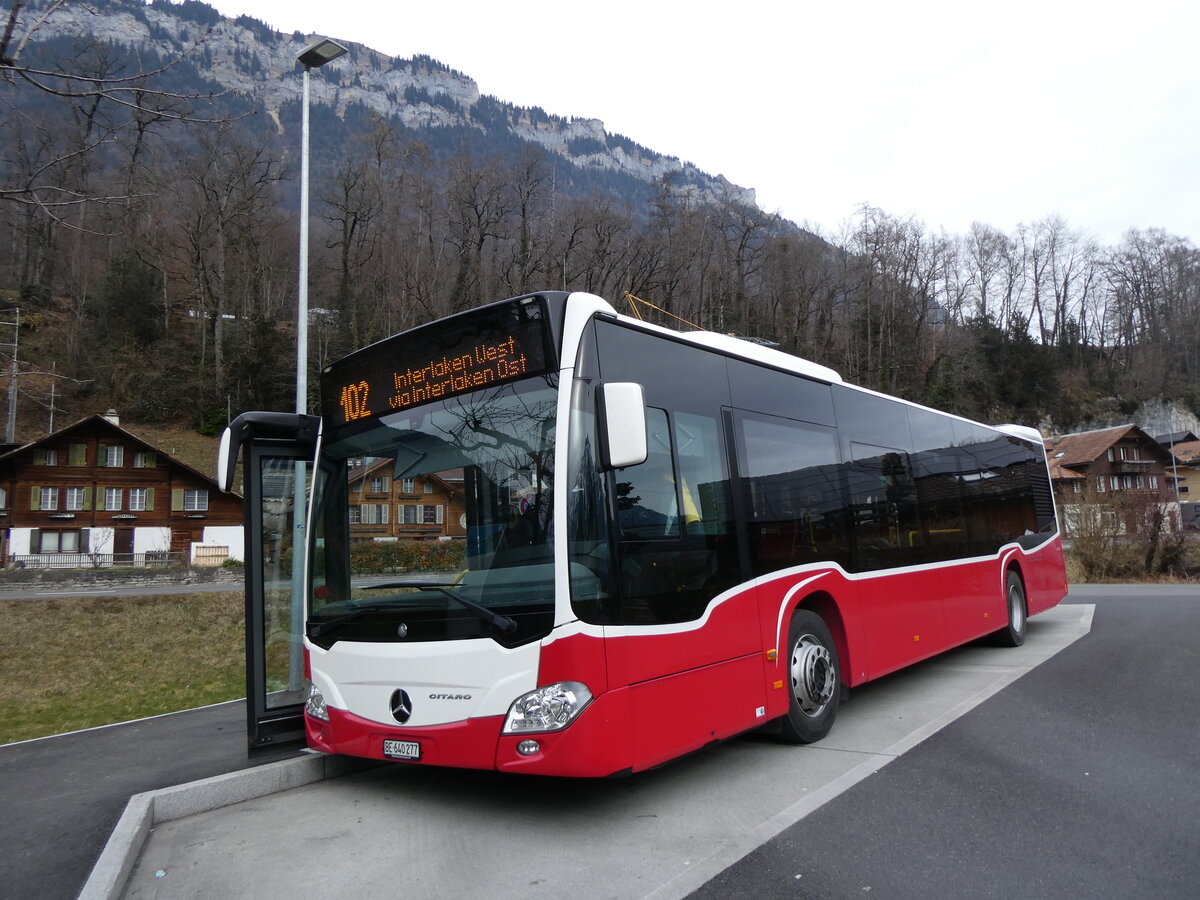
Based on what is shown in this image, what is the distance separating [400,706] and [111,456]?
45944 mm

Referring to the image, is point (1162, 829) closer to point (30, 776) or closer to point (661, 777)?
point (661, 777)

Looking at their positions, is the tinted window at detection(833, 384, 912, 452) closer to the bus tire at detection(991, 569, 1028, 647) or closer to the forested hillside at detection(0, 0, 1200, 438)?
the bus tire at detection(991, 569, 1028, 647)

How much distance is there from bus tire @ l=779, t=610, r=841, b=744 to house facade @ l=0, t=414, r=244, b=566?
38921 mm

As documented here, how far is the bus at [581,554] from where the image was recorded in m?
4.66

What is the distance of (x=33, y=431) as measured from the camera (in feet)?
161

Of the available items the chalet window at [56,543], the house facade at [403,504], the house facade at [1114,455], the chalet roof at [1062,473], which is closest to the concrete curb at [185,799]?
the house facade at [403,504]

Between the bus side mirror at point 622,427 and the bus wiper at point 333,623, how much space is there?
1902 mm

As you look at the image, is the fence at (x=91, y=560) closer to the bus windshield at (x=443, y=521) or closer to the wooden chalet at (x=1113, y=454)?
the bus windshield at (x=443, y=521)

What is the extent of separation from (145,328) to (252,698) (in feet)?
179

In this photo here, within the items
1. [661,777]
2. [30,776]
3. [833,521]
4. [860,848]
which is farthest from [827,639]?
[30,776]

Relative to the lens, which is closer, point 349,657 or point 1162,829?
point 1162,829

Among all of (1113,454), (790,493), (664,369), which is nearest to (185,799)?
(664,369)

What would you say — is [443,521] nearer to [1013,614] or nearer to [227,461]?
[227,461]

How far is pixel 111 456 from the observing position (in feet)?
144
